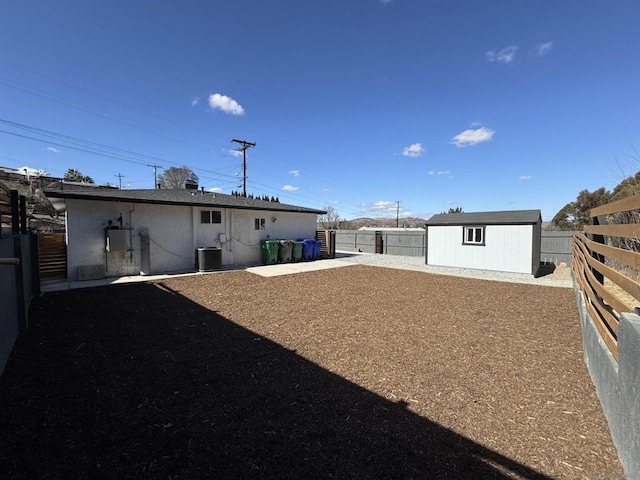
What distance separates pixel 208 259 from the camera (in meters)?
12.0

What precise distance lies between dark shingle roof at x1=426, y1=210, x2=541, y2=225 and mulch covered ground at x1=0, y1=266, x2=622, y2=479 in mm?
7284

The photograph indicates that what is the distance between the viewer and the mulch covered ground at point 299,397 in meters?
2.18

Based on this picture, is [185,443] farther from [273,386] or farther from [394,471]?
[394,471]

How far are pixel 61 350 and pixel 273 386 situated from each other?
9.82ft

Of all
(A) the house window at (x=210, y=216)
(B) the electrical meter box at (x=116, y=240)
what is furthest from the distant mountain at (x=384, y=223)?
(B) the electrical meter box at (x=116, y=240)

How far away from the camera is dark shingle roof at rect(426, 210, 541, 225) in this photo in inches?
486

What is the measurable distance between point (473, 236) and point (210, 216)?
11.5 metres

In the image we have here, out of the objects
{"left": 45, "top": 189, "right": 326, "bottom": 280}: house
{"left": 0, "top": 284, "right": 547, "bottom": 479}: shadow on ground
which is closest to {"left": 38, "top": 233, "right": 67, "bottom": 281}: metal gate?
{"left": 45, "top": 189, "right": 326, "bottom": 280}: house

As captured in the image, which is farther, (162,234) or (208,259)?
(208,259)

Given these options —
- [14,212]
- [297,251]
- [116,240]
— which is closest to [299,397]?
[14,212]

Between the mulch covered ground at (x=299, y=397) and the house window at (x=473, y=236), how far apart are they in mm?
7607

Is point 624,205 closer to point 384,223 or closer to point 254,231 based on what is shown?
point 254,231

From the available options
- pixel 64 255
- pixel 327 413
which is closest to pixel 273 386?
pixel 327 413

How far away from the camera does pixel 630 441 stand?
1948 mm
